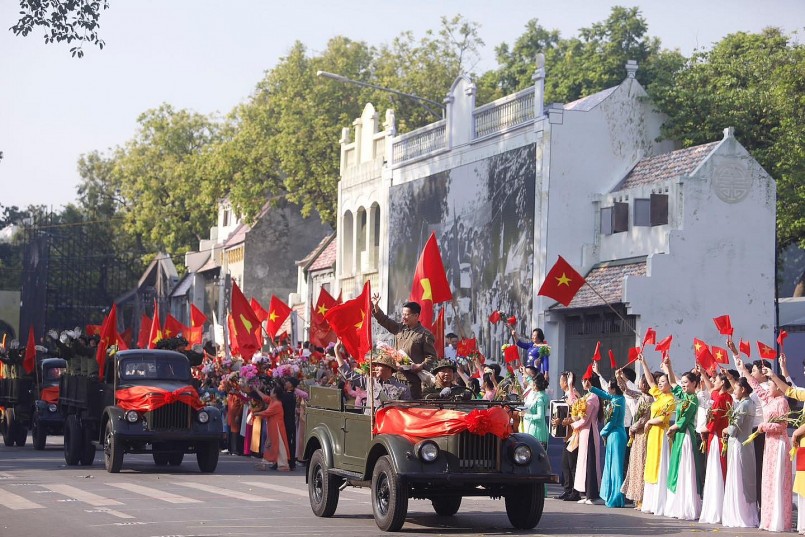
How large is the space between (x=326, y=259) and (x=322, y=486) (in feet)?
144

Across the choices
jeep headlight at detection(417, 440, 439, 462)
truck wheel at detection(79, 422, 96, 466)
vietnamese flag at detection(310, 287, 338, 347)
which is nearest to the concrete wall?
vietnamese flag at detection(310, 287, 338, 347)

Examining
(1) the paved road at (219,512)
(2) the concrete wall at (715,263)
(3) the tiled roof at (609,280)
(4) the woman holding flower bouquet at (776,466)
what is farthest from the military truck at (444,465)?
(3) the tiled roof at (609,280)

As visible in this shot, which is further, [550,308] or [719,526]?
[550,308]

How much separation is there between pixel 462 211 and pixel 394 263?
19.2 ft

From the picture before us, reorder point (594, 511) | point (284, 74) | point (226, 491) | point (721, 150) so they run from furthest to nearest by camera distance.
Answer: point (284, 74)
point (721, 150)
point (226, 491)
point (594, 511)

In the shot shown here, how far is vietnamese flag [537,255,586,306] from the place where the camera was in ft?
83.6

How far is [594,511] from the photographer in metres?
18.0

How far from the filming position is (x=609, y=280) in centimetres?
3491

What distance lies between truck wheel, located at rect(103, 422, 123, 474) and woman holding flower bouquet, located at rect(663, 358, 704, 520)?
9.48 meters

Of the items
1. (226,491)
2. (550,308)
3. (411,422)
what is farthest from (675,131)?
(411,422)

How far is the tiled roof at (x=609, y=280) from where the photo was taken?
3403cm

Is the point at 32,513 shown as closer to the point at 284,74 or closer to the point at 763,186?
the point at 763,186

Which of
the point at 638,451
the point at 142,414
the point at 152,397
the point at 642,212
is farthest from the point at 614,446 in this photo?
the point at 642,212

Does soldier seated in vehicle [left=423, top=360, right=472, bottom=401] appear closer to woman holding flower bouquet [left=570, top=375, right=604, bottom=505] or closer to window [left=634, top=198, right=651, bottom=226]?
woman holding flower bouquet [left=570, top=375, right=604, bottom=505]
